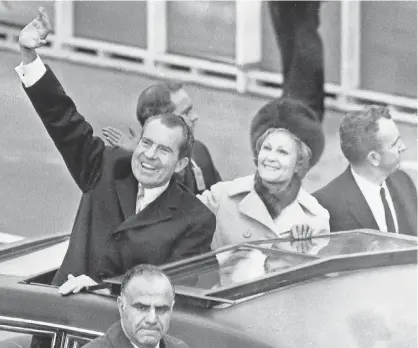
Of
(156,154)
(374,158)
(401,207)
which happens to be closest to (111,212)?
(156,154)

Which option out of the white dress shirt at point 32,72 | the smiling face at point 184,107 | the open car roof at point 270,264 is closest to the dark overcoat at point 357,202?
the open car roof at point 270,264

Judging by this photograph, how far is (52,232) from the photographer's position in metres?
5.01

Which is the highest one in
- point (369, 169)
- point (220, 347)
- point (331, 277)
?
point (369, 169)

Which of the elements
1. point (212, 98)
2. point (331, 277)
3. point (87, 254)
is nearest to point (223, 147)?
point (212, 98)

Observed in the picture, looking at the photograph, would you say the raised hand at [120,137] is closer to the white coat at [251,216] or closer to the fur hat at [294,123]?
the white coat at [251,216]

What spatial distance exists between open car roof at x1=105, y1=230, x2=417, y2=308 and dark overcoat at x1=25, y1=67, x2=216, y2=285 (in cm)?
12

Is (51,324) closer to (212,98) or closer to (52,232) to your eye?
(52,232)

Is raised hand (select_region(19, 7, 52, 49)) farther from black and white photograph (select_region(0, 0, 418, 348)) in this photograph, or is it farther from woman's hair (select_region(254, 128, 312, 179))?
woman's hair (select_region(254, 128, 312, 179))

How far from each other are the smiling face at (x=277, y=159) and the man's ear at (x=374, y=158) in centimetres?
35

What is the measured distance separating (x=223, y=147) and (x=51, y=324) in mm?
1743

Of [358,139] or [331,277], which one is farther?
[358,139]

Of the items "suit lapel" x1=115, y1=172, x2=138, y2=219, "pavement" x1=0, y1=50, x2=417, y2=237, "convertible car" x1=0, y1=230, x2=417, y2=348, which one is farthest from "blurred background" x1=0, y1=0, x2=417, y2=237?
"convertible car" x1=0, y1=230, x2=417, y2=348

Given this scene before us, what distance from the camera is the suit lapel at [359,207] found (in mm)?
4824

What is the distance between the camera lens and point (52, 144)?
5.44 m
